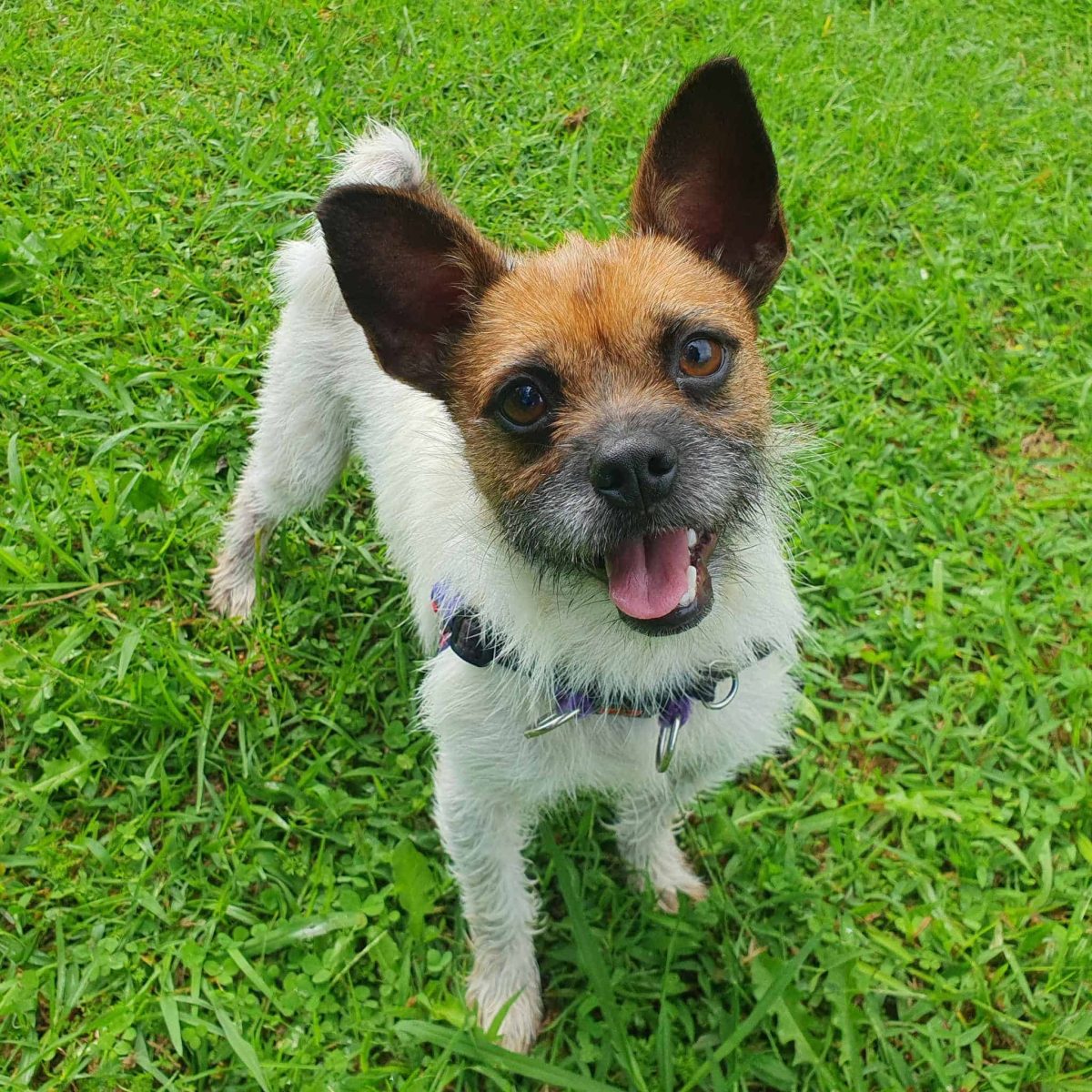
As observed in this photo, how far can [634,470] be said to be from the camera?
79.2 inches

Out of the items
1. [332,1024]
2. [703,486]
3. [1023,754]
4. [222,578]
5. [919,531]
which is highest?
[703,486]

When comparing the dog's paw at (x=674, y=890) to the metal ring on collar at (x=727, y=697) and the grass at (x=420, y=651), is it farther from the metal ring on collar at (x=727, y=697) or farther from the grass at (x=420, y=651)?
the metal ring on collar at (x=727, y=697)

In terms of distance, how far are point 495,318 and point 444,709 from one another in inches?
A: 43.8

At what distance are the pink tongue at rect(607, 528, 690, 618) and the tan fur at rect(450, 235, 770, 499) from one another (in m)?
0.28

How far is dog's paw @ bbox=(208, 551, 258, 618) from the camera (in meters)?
3.95

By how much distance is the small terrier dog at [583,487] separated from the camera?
2.18 metres

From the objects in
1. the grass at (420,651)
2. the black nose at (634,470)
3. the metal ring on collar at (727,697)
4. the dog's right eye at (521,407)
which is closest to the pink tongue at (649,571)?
the black nose at (634,470)

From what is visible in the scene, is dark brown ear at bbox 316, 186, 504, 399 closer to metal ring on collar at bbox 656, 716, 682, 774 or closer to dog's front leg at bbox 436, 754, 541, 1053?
metal ring on collar at bbox 656, 716, 682, 774

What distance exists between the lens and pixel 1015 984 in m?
3.08

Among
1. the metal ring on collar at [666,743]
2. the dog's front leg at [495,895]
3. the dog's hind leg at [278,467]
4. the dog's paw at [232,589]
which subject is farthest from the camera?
the dog's paw at [232,589]

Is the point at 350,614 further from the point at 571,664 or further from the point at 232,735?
the point at 571,664

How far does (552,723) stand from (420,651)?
1.54 metres

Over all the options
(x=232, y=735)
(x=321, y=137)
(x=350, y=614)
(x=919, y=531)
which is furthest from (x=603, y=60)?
(x=232, y=735)

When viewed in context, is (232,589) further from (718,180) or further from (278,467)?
(718,180)
